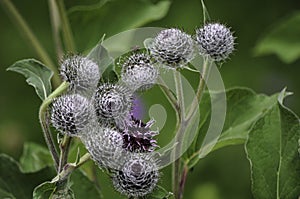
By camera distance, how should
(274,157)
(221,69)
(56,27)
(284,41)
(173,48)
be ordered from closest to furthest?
(173,48) → (274,157) → (56,27) → (284,41) → (221,69)

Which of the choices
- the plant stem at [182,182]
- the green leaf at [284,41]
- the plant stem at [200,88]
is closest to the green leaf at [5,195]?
the plant stem at [182,182]

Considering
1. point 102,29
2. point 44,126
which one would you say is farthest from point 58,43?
point 44,126

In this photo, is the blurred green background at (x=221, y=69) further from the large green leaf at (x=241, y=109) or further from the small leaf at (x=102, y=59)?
the small leaf at (x=102, y=59)

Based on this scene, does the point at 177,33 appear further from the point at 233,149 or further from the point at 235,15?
the point at 235,15

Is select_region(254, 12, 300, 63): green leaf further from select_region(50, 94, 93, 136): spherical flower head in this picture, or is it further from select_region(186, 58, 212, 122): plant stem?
select_region(50, 94, 93, 136): spherical flower head

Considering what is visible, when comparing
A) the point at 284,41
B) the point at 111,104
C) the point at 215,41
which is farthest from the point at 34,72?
the point at 284,41

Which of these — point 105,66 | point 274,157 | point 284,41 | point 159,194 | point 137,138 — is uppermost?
point 105,66

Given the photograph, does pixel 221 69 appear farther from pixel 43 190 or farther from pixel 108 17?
pixel 43 190
